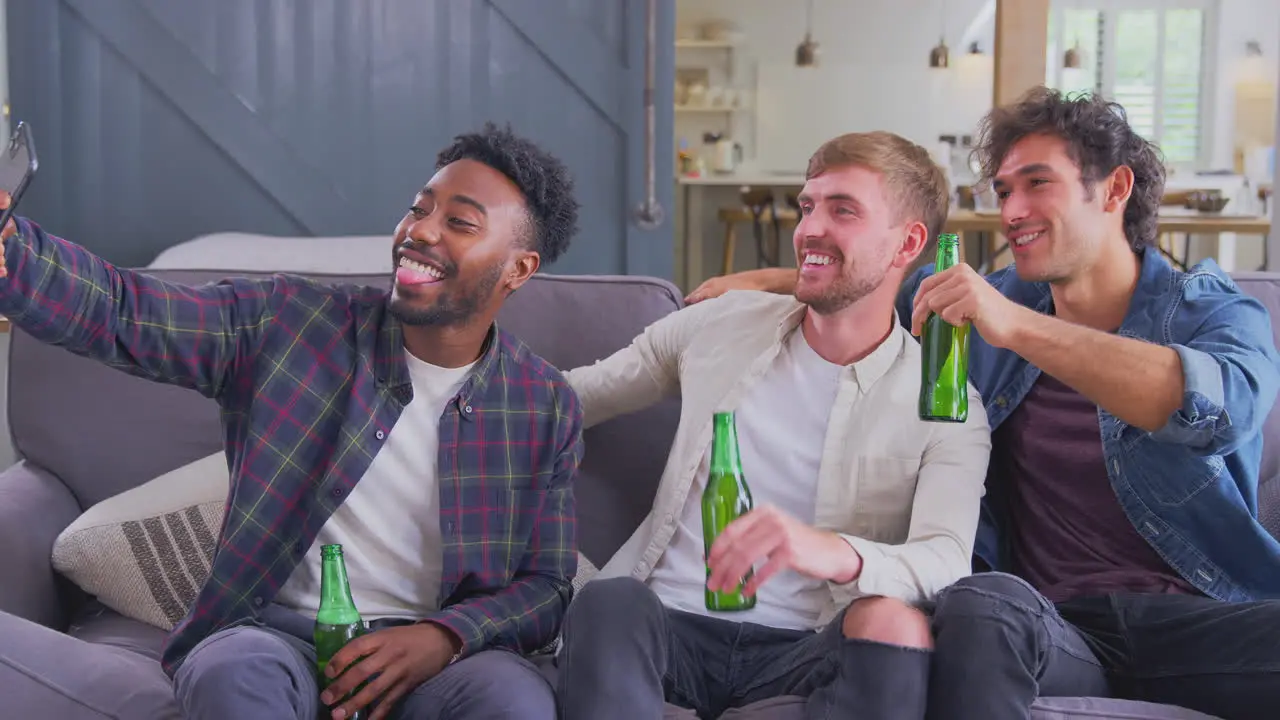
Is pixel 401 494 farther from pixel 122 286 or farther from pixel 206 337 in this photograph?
pixel 122 286

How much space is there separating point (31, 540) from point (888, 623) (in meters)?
1.26

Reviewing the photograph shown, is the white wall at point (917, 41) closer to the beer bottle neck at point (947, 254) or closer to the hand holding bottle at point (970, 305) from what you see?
the beer bottle neck at point (947, 254)

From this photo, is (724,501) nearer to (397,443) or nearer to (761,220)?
(397,443)

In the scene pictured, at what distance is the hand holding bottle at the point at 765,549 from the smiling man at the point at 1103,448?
0.20 metres

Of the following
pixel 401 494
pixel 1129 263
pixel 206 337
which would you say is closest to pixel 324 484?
pixel 401 494

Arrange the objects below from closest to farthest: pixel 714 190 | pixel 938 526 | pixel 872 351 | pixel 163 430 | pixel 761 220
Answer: pixel 938 526
pixel 872 351
pixel 163 430
pixel 761 220
pixel 714 190

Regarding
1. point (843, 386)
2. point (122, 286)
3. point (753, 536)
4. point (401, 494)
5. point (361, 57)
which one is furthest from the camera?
point (361, 57)

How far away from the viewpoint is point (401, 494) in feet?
5.92

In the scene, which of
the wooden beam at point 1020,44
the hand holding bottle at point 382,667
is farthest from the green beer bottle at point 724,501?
the wooden beam at point 1020,44

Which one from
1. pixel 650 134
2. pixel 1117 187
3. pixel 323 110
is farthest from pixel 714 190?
pixel 1117 187

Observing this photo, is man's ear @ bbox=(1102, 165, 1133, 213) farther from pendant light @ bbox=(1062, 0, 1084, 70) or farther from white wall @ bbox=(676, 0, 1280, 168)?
pendant light @ bbox=(1062, 0, 1084, 70)

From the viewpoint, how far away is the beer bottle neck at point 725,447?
1669 mm

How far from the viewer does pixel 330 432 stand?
5.88 feet

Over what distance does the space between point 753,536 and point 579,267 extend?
2355 mm
